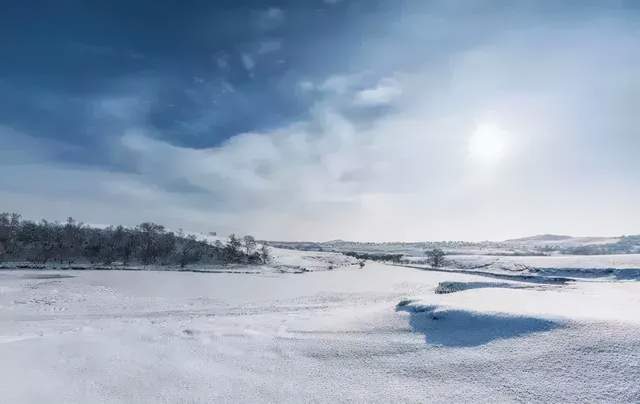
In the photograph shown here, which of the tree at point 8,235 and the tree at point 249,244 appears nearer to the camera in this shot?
the tree at point 8,235

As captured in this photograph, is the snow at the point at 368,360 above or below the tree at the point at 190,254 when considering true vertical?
above

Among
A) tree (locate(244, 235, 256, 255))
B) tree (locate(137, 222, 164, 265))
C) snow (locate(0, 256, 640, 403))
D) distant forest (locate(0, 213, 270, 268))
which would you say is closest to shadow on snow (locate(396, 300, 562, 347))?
snow (locate(0, 256, 640, 403))

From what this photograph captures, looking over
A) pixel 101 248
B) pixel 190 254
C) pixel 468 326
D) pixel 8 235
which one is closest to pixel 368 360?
pixel 468 326

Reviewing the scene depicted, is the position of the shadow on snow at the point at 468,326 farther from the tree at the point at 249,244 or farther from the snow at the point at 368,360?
the tree at the point at 249,244

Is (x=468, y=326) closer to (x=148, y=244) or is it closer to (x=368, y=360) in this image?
(x=368, y=360)

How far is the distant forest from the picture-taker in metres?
97.0

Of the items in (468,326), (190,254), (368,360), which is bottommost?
(190,254)

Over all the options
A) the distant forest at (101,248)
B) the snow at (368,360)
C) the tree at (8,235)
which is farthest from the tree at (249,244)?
the snow at (368,360)

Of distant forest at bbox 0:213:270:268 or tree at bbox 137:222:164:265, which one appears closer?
distant forest at bbox 0:213:270:268

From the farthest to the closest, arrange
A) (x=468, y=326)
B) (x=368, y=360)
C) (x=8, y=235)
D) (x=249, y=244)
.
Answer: (x=249, y=244), (x=8, y=235), (x=468, y=326), (x=368, y=360)

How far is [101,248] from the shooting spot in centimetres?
10250

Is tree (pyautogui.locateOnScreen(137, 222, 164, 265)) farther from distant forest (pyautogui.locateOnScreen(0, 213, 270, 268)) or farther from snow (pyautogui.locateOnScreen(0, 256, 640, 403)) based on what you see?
snow (pyautogui.locateOnScreen(0, 256, 640, 403))

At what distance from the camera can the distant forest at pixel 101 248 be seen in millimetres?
97000

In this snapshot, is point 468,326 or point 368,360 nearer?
point 368,360
